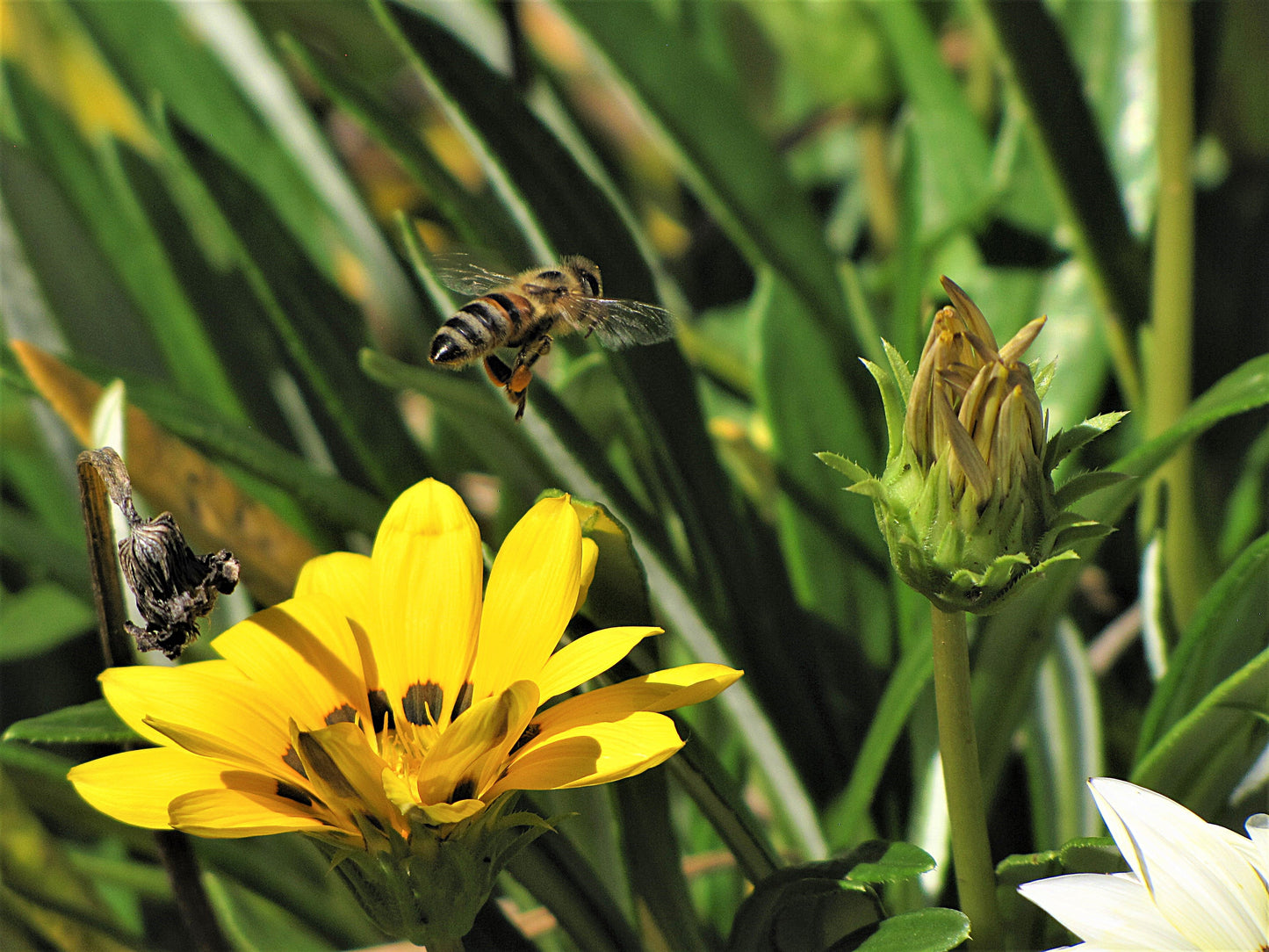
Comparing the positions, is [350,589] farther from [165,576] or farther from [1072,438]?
[1072,438]

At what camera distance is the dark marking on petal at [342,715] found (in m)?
0.65

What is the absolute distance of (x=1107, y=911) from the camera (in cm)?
56

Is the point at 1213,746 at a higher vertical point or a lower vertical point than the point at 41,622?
lower

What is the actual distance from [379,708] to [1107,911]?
0.41 m

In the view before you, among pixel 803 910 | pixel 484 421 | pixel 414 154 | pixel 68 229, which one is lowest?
pixel 803 910

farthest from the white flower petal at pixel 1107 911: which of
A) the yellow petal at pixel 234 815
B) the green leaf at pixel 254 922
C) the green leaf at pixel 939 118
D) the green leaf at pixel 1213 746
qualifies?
the green leaf at pixel 939 118

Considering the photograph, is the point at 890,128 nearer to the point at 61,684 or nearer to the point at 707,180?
the point at 707,180

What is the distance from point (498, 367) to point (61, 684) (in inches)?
29.4

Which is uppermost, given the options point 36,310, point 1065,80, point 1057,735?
point 36,310

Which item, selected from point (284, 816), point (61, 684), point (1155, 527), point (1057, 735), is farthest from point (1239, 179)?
point (61, 684)

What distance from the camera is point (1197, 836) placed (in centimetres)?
57

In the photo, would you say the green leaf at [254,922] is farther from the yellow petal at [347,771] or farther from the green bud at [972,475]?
the green bud at [972,475]

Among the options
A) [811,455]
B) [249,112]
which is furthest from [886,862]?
[249,112]

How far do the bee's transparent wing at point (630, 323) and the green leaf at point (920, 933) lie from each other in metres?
0.41
